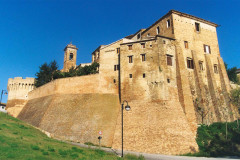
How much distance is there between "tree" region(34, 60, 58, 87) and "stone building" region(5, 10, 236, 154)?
10214mm

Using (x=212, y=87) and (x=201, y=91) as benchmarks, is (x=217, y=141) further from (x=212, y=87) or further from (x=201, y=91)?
(x=212, y=87)

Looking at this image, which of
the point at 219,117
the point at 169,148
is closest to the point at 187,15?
the point at 219,117

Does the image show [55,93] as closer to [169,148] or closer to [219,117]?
[169,148]

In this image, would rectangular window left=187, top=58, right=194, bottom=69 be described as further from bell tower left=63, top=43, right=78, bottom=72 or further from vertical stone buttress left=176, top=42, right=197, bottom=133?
bell tower left=63, top=43, right=78, bottom=72

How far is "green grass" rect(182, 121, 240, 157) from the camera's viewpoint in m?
21.9

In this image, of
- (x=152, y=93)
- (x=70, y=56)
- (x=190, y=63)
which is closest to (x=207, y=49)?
(x=190, y=63)

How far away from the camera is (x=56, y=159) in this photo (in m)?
11.2

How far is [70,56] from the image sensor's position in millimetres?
61375

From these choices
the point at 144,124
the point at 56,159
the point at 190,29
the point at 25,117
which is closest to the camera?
the point at 56,159

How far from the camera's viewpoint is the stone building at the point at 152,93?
22953 mm

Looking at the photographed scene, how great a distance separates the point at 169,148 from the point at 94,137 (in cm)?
836

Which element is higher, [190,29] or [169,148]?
[190,29]

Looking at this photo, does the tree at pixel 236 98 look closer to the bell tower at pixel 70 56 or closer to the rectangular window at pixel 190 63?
the rectangular window at pixel 190 63

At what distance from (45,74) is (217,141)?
3522cm
